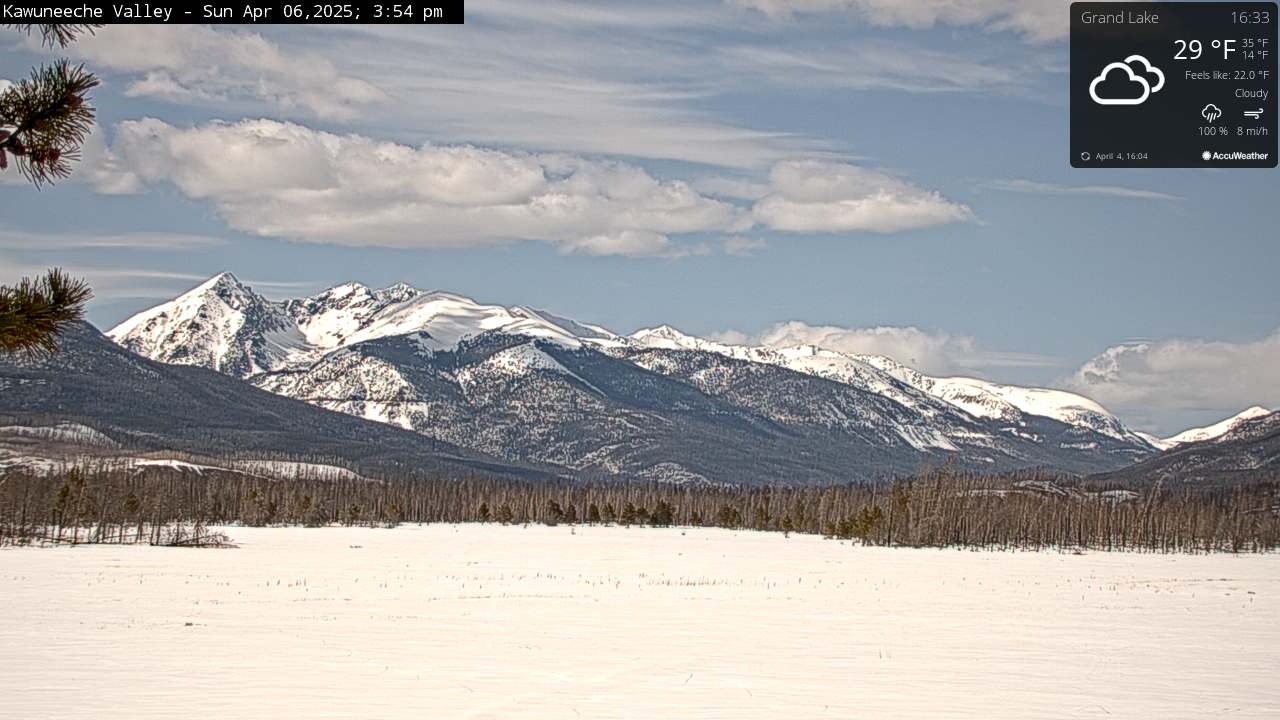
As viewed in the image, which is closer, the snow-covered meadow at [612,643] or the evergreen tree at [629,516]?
the snow-covered meadow at [612,643]

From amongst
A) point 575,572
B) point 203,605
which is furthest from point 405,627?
point 575,572

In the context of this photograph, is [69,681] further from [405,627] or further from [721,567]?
[721,567]

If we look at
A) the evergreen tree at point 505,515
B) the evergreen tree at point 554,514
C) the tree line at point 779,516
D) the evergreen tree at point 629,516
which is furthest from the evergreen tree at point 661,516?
the evergreen tree at point 505,515

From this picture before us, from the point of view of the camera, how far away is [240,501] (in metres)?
177

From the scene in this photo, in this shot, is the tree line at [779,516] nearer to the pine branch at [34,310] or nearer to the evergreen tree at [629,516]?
the evergreen tree at [629,516]

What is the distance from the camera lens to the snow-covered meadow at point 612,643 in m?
24.7

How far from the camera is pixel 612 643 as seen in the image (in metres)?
Answer: 35.0

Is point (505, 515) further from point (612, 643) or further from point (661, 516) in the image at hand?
point (612, 643)

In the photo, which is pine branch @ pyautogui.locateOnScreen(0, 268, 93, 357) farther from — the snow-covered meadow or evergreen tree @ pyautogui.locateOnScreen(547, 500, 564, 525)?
evergreen tree @ pyautogui.locateOnScreen(547, 500, 564, 525)

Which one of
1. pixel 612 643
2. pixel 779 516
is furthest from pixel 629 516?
pixel 612 643

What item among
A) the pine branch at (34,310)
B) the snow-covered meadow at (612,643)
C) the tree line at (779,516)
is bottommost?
the tree line at (779,516)

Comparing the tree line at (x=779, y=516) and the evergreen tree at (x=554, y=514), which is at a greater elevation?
the tree line at (x=779, y=516)

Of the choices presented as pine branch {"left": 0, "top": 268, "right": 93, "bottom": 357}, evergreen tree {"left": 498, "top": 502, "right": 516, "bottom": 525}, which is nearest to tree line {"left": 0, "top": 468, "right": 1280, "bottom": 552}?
evergreen tree {"left": 498, "top": 502, "right": 516, "bottom": 525}

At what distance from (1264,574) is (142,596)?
78.3 meters
